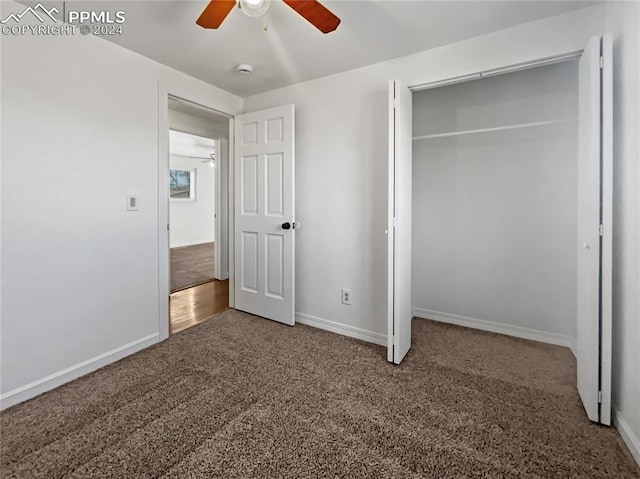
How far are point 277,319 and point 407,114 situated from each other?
2243 mm

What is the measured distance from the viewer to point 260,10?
144 centimetres

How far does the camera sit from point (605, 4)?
72.0 inches

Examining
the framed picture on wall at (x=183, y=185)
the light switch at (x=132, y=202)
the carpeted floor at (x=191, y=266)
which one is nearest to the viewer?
the light switch at (x=132, y=202)

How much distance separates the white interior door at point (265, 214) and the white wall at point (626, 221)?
228 centimetres

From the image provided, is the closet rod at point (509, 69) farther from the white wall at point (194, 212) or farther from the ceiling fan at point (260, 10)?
the white wall at point (194, 212)

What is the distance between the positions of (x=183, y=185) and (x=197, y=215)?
887mm

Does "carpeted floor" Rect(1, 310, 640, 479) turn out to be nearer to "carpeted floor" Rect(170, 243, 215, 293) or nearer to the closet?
the closet

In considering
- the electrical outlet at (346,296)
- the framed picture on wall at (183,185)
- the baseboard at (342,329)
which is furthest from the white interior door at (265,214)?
the framed picture on wall at (183,185)

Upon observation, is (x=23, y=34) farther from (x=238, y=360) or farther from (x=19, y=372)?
(x=238, y=360)

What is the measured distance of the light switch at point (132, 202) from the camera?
2430 millimetres

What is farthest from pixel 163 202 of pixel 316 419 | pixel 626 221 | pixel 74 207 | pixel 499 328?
pixel 499 328

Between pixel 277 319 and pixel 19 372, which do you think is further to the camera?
pixel 277 319

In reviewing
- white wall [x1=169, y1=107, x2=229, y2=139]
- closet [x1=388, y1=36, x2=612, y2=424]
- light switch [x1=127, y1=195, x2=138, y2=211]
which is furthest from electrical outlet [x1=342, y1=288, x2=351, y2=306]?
white wall [x1=169, y1=107, x2=229, y2=139]

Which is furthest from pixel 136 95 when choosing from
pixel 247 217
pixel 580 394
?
pixel 580 394
